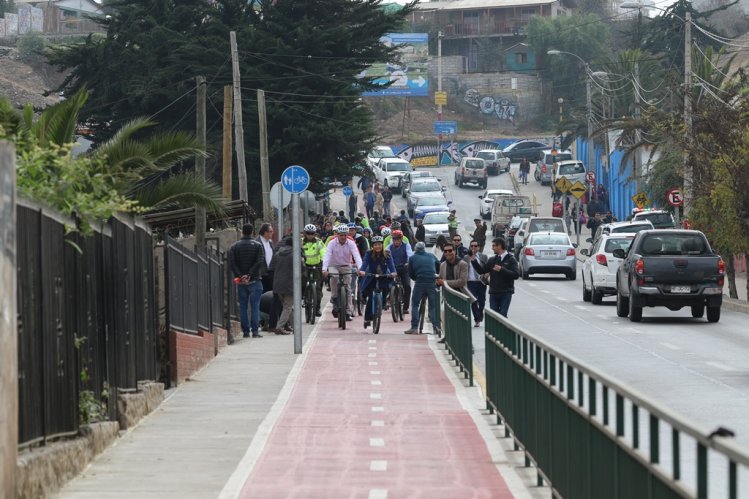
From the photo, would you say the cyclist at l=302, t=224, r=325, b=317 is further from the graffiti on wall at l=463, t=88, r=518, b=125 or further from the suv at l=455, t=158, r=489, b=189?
the graffiti on wall at l=463, t=88, r=518, b=125

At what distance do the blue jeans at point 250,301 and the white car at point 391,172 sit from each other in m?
67.6

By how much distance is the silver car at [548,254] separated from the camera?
46.7 m

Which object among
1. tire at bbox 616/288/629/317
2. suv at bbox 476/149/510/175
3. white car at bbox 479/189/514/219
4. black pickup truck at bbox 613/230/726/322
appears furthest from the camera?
suv at bbox 476/149/510/175

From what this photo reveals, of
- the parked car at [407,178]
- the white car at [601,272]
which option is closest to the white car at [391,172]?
the parked car at [407,178]

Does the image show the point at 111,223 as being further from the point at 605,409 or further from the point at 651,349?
the point at 651,349

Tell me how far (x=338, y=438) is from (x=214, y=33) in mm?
41378

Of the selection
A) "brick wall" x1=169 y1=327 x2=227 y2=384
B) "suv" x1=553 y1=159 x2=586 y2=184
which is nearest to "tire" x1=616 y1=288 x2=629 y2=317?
"brick wall" x1=169 y1=327 x2=227 y2=384

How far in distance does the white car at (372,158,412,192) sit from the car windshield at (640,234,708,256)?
63.3m

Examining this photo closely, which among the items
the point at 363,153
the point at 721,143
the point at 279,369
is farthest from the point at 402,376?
the point at 363,153

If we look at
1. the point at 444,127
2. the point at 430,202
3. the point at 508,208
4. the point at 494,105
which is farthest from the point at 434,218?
the point at 494,105

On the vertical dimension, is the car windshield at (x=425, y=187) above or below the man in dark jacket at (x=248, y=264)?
above

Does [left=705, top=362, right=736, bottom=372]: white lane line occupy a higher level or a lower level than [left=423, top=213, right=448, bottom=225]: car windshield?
lower

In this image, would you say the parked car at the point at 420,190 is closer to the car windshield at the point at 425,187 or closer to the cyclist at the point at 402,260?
the car windshield at the point at 425,187

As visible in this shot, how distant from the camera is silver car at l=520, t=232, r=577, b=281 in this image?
Result: 46719mm
